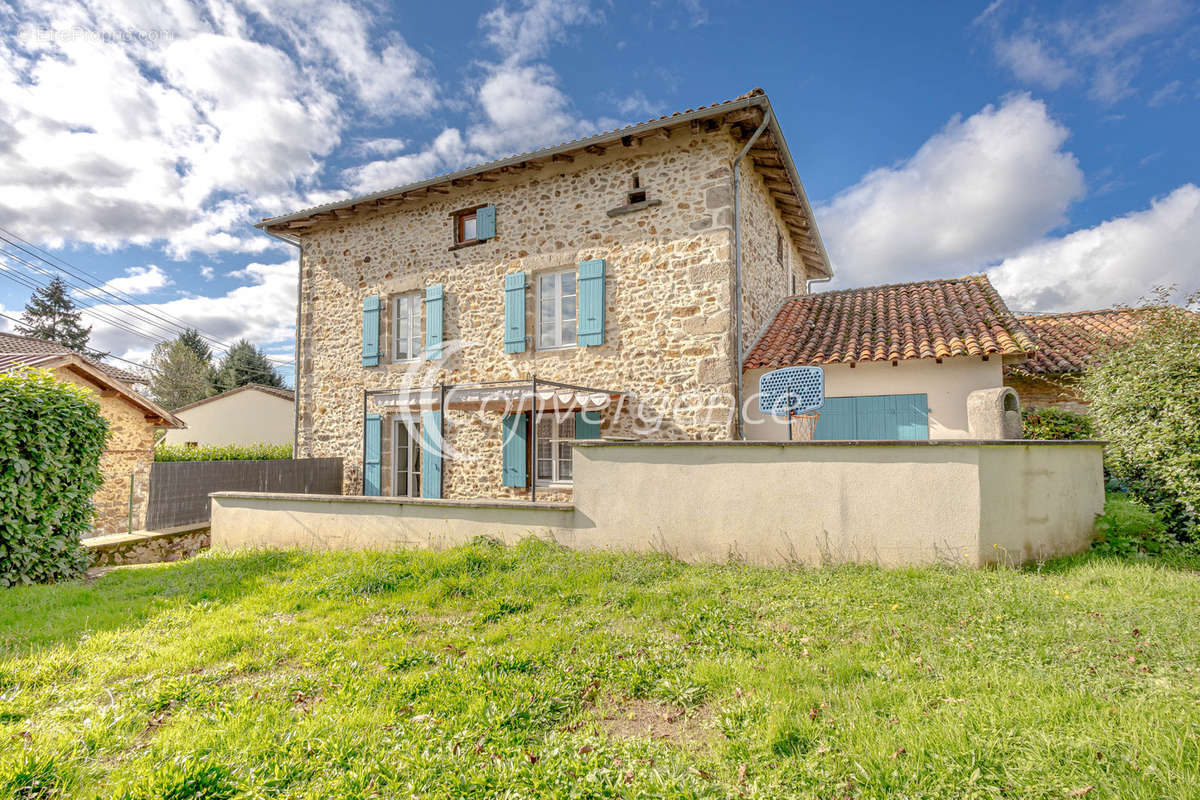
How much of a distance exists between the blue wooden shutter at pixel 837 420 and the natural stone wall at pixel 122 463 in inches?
496

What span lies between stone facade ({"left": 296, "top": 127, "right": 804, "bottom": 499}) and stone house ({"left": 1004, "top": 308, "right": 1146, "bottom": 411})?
433 centimetres

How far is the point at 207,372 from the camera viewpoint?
104ft

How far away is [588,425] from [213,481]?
676 centimetres

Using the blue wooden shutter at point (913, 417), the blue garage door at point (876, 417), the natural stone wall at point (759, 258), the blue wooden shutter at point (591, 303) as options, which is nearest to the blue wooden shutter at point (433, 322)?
the blue wooden shutter at point (591, 303)

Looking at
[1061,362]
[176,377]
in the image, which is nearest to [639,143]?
[1061,362]

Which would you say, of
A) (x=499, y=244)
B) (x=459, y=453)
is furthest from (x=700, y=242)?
(x=459, y=453)

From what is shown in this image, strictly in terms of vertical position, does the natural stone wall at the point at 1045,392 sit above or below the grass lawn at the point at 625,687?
above

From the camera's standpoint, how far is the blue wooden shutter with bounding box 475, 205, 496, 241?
10.1m

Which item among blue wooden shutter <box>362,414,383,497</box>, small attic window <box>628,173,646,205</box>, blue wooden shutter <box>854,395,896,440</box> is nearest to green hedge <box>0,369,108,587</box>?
blue wooden shutter <box>362,414,383,497</box>

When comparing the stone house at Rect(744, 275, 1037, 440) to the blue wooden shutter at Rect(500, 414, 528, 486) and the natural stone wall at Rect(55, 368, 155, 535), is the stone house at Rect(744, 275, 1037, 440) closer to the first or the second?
the blue wooden shutter at Rect(500, 414, 528, 486)

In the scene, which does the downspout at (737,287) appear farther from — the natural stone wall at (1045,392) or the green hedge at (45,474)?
the green hedge at (45,474)

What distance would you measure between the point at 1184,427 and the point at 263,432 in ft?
82.7

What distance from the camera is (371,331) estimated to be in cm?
1105

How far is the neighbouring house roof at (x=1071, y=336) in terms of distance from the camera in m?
9.02
